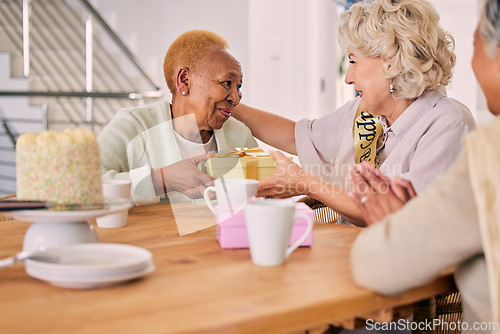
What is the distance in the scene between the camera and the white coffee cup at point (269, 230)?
3.08ft

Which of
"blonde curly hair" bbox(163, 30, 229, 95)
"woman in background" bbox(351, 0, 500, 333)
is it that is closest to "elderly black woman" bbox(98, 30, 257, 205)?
"blonde curly hair" bbox(163, 30, 229, 95)

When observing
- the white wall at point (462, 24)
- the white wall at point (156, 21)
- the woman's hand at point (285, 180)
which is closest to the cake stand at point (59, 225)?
the woman's hand at point (285, 180)

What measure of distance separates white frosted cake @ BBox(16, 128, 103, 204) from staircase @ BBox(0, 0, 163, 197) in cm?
318

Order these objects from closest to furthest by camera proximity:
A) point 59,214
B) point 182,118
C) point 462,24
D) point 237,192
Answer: point 59,214 → point 237,192 → point 182,118 → point 462,24

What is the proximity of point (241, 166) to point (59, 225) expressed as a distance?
798mm

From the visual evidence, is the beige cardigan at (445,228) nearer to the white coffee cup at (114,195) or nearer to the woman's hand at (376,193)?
the woman's hand at (376,193)

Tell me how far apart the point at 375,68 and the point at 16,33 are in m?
4.17

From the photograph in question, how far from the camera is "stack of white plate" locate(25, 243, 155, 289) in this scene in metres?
0.82

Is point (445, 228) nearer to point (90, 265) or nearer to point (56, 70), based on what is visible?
point (90, 265)

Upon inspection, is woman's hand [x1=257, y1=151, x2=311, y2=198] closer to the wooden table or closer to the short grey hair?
the wooden table

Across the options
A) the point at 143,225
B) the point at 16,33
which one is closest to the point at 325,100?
the point at 16,33

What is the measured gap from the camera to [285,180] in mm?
1616

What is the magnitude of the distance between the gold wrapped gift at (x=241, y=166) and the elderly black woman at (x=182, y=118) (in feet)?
0.25

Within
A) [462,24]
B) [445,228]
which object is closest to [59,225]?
[445,228]
